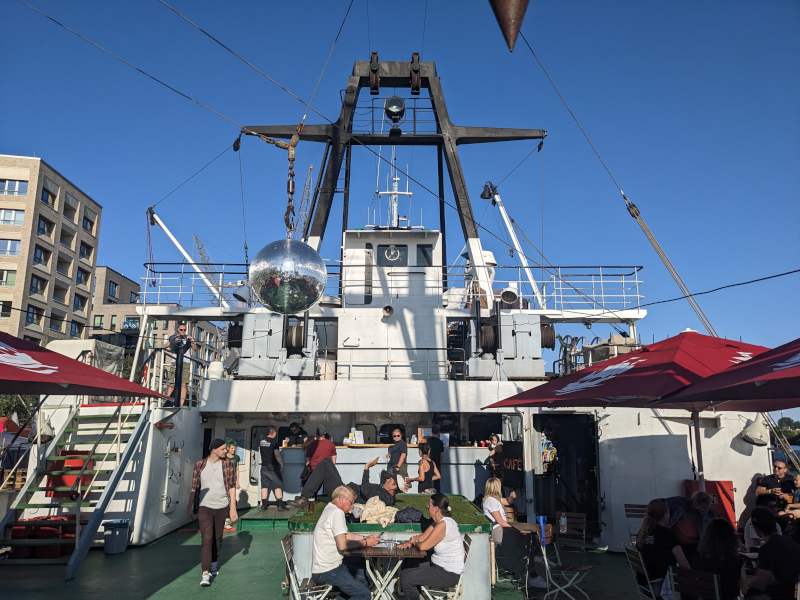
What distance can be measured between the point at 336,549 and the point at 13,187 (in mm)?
58297

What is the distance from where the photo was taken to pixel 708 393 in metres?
4.66

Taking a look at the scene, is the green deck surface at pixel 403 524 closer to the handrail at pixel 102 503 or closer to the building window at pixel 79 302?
the handrail at pixel 102 503

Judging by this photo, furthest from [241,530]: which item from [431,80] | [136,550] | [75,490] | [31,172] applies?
[31,172]

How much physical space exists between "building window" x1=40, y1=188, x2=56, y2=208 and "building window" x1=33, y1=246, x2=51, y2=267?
4.19m

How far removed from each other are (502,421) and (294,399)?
478 cm

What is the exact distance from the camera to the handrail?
25.9 feet

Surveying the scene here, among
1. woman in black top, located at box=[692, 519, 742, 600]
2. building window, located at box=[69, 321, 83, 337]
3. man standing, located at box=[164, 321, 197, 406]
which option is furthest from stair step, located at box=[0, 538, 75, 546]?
building window, located at box=[69, 321, 83, 337]

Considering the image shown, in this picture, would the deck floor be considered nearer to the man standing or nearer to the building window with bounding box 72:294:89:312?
the man standing

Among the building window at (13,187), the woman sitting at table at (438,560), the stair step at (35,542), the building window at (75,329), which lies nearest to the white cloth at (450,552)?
the woman sitting at table at (438,560)

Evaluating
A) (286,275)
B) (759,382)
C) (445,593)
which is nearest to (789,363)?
(759,382)

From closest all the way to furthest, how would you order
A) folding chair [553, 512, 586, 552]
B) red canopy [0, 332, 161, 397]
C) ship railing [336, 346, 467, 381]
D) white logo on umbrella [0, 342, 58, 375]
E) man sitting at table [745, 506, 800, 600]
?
man sitting at table [745, 506, 800, 600] < red canopy [0, 332, 161, 397] < white logo on umbrella [0, 342, 58, 375] < folding chair [553, 512, 586, 552] < ship railing [336, 346, 467, 381]

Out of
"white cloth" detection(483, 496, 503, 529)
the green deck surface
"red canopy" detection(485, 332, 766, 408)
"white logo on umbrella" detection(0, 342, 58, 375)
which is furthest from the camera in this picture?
"white cloth" detection(483, 496, 503, 529)

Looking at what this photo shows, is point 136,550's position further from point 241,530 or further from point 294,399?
Result: point 294,399

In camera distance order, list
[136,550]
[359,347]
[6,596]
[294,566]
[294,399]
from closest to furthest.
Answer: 1. [294,566]
2. [6,596]
3. [136,550]
4. [294,399]
5. [359,347]
